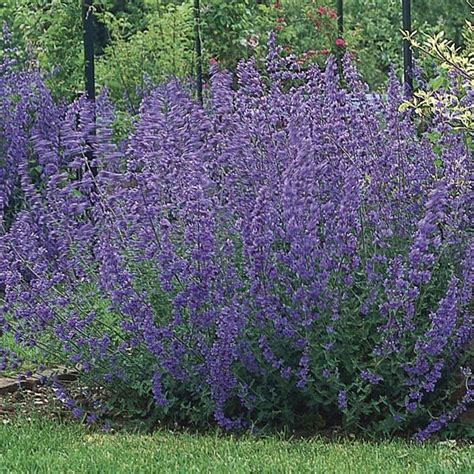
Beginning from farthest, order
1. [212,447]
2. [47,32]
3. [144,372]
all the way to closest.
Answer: [47,32] < [144,372] < [212,447]

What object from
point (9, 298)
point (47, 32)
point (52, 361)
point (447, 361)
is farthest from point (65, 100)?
point (447, 361)

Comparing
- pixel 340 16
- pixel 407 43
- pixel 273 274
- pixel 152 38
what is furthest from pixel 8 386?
pixel 340 16

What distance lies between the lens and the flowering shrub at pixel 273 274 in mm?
4633

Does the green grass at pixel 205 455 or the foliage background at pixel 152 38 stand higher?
the foliage background at pixel 152 38

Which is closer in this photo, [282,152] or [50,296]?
[282,152]

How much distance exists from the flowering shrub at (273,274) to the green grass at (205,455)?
26cm

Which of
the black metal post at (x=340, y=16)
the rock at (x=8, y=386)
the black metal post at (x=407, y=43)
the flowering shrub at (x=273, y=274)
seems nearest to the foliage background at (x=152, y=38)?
the black metal post at (x=340, y=16)

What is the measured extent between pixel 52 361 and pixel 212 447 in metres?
1.67

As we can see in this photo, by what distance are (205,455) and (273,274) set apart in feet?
2.81

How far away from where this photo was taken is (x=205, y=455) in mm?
4238

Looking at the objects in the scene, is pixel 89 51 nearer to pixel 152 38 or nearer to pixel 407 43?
pixel 407 43

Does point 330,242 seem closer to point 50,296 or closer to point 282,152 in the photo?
point 282,152

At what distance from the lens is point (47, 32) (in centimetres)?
1048

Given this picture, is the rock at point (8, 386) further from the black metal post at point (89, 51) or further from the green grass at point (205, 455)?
the black metal post at point (89, 51)
